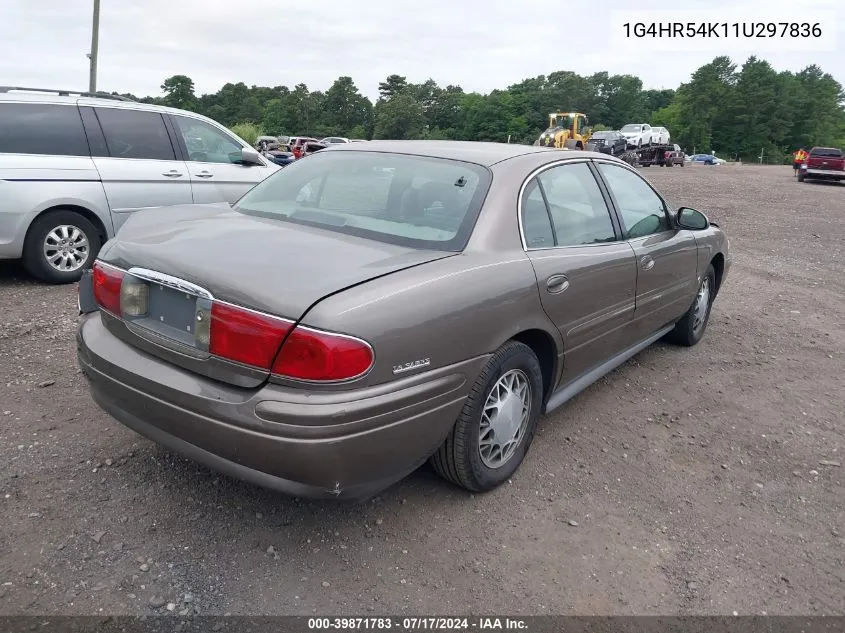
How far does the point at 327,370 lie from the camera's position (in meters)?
2.25

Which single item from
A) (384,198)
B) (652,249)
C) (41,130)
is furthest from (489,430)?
(41,130)

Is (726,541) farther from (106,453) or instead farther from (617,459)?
(106,453)

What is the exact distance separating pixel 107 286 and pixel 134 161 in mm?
4318

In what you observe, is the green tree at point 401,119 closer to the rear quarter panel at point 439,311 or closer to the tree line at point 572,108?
the tree line at point 572,108

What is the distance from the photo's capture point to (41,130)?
20.0ft

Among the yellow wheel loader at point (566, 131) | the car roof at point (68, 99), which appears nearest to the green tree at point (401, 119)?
the yellow wheel loader at point (566, 131)

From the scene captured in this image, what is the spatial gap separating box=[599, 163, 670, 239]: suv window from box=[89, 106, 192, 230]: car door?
4.57 metres

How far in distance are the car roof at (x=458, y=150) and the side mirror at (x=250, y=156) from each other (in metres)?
3.55

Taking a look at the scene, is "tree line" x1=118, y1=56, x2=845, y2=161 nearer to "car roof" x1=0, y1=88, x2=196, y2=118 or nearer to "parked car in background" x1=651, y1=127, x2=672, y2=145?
"parked car in background" x1=651, y1=127, x2=672, y2=145

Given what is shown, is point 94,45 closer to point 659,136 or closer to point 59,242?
point 59,242

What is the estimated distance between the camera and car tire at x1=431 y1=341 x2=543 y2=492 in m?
2.80

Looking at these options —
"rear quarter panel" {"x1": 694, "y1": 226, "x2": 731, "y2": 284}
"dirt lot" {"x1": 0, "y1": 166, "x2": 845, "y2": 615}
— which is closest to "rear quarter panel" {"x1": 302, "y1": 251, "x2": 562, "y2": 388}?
"dirt lot" {"x1": 0, "y1": 166, "x2": 845, "y2": 615}

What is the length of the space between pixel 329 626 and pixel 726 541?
1.71m

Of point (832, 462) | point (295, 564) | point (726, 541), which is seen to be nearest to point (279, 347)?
point (295, 564)
